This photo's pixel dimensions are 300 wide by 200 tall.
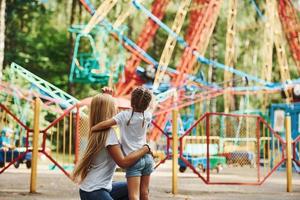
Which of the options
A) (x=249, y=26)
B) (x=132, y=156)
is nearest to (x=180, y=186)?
(x=132, y=156)

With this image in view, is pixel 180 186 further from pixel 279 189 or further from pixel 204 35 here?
pixel 204 35

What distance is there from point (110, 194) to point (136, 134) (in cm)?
57

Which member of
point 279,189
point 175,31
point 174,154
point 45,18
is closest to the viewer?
point 174,154

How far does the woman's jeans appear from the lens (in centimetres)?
488

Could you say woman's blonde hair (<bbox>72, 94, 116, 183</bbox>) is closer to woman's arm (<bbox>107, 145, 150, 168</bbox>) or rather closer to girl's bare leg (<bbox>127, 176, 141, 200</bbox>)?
woman's arm (<bbox>107, 145, 150, 168</bbox>)

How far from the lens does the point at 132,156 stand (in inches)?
206

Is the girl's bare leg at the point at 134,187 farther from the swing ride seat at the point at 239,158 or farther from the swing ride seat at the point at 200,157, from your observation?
the swing ride seat at the point at 200,157

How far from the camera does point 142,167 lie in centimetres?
537

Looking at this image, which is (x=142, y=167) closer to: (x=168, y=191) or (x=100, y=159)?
(x=100, y=159)

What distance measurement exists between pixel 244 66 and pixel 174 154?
31.3 meters

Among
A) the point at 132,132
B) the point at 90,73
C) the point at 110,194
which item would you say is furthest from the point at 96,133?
the point at 90,73

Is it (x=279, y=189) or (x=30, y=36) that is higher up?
(x=30, y=36)

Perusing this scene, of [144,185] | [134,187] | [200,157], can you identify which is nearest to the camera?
[134,187]

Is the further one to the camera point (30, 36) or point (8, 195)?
point (30, 36)
